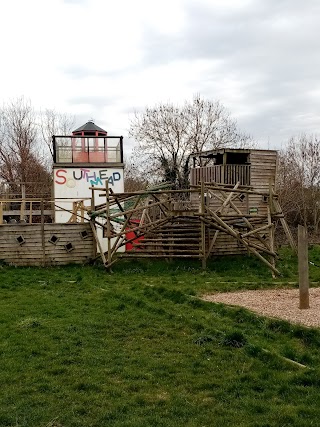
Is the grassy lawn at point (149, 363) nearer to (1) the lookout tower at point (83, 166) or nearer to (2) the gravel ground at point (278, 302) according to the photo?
(2) the gravel ground at point (278, 302)

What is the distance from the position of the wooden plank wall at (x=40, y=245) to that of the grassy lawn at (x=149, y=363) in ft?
19.9

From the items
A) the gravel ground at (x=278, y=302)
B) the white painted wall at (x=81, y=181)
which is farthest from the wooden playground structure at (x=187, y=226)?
the white painted wall at (x=81, y=181)

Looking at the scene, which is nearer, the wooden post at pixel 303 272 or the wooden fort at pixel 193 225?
the wooden post at pixel 303 272

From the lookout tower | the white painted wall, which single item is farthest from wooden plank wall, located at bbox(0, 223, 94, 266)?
the white painted wall

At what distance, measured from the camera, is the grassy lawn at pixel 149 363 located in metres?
5.00

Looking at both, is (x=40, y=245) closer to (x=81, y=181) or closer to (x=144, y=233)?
(x=144, y=233)

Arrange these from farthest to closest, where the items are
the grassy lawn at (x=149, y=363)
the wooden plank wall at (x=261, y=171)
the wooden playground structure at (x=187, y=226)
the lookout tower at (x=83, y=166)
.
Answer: the lookout tower at (x=83, y=166), the wooden plank wall at (x=261, y=171), the wooden playground structure at (x=187, y=226), the grassy lawn at (x=149, y=363)

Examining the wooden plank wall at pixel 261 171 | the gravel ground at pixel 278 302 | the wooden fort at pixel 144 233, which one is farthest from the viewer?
the wooden plank wall at pixel 261 171

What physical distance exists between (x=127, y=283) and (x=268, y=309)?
5721mm

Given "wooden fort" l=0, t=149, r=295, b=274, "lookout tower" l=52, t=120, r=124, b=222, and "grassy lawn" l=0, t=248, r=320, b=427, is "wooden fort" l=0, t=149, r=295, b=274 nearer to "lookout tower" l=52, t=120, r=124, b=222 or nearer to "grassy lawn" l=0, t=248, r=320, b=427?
"lookout tower" l=52, t=120, r=124, b=222

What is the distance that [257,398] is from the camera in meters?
5.33

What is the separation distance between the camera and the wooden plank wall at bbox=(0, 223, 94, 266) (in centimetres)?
1808

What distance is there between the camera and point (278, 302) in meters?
10.6

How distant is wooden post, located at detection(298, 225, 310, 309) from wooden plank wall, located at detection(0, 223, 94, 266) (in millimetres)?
9988
